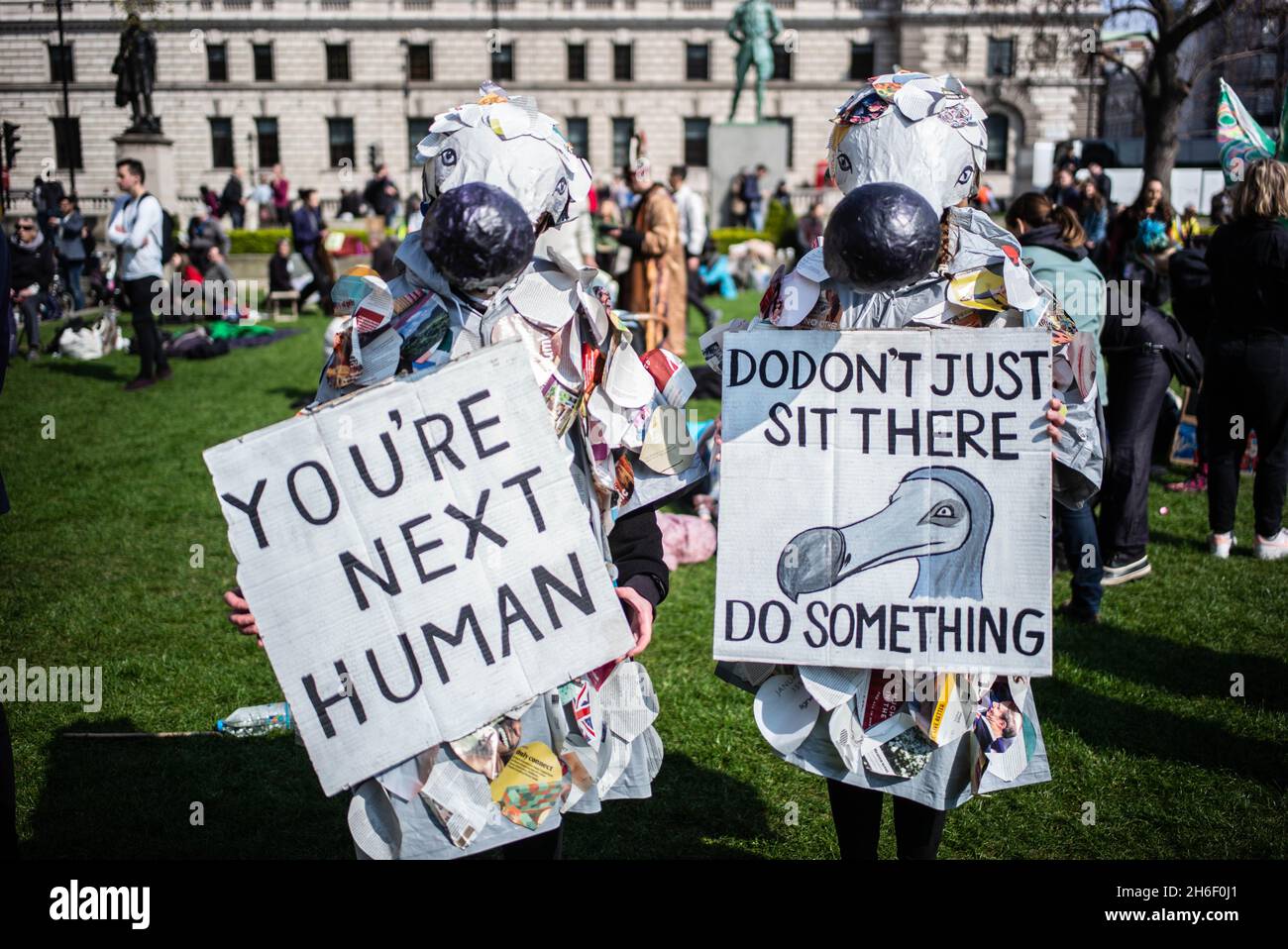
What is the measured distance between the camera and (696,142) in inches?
2047

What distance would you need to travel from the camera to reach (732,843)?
3.45 meters

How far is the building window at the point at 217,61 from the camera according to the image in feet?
164

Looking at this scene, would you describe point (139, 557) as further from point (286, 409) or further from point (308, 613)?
point (308, 613)

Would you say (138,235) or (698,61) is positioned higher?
(698,61)

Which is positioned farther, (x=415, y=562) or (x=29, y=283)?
(x=29, y=283)

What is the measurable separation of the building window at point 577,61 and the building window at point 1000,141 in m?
19.4

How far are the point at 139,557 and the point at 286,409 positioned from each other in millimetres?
4251

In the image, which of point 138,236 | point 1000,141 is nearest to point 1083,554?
point 138,236

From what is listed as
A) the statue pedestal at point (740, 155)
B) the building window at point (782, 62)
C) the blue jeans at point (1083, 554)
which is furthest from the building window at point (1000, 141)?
the blue jeans at point (1083, 554)

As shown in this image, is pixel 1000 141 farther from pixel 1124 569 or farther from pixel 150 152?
pixel 1124 569

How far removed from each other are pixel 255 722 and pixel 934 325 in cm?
320
